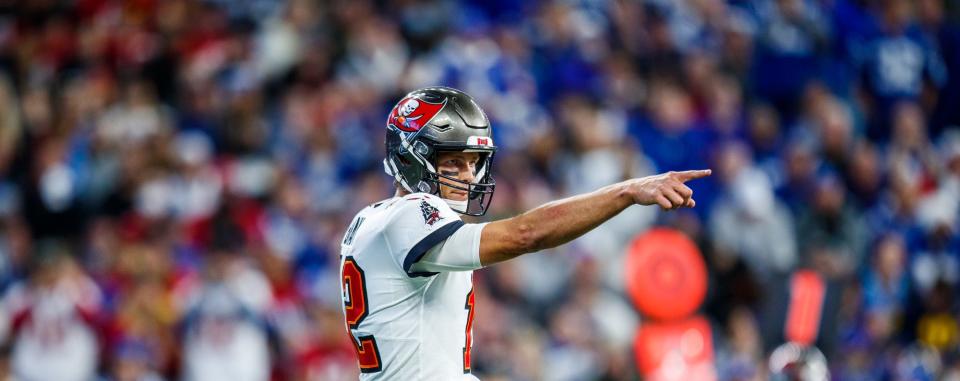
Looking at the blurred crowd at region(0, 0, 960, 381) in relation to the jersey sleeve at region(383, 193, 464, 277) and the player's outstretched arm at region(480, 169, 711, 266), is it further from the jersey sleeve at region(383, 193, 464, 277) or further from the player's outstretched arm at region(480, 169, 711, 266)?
the player's outstretched arm at region(480, 169, 711, 266)

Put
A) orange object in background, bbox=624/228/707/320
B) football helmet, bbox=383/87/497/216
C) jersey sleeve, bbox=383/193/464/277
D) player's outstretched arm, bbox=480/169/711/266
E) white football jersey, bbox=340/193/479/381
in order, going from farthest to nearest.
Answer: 1. orange object in background, bbox=624/228/707/320
2. football helmet, bbox=383/87/497/216
3. white football jersey, bbox=340/193/479/381
4. jersey sleeve, bbox=383/193/464/277
5. player's outstretched arm, bbox=480/169/711/266

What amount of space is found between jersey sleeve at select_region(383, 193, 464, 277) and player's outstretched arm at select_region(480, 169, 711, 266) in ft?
0.62

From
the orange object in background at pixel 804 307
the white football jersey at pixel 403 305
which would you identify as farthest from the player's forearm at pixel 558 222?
the orange object in background at pixel 804 307

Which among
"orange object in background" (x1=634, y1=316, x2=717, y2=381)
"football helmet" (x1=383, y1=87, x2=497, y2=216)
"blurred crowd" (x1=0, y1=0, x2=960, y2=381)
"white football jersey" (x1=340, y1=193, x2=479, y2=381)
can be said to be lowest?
"orange object in background" (x1=634, y1=316, x2=717, y2=381)

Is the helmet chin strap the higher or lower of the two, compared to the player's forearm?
lower

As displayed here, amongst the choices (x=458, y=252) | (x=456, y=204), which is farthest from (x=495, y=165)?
(x=458, y=252)

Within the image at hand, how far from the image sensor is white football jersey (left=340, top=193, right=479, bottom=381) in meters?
5.06

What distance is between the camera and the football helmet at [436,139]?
530cm

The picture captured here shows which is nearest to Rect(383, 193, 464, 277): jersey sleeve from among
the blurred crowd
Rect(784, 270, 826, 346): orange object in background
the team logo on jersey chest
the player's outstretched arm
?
the team logo on jersey chest

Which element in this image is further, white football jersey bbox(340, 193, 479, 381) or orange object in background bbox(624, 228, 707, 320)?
orange object in background bbox(624, 228, 707, 320)

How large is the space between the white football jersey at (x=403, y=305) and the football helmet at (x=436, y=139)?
0.20 meters

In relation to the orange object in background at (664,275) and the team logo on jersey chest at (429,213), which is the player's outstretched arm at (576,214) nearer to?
the team logo on jersey chest at (429,213)

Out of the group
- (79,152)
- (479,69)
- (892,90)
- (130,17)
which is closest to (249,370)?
(79,152)

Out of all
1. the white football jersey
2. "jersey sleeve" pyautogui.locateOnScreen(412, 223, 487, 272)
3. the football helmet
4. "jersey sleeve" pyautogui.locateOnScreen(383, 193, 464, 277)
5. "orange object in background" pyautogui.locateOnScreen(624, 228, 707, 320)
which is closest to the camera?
"jersey sleeve" pyautogui.locateOnScreen(412, 223, 487, 272)
